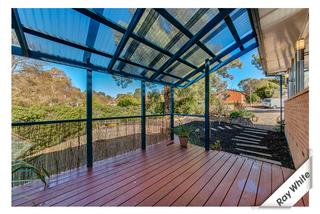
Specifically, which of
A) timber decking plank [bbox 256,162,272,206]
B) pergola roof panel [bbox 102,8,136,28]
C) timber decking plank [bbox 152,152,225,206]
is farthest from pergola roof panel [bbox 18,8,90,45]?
timber decking plank [bbox 256,162,272,206]

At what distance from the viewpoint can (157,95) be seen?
5289mm

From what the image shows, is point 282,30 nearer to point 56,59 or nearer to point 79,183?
point 56,59

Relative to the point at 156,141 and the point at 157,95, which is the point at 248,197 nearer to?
the point at 156,141

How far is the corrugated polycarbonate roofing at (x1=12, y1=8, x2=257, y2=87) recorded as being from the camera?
189 centimetres

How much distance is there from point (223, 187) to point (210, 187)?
192 millimetres

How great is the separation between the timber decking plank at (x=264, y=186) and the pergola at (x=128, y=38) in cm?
141

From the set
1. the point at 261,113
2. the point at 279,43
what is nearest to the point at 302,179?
the point at 279,43

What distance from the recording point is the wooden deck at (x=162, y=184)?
1.81m

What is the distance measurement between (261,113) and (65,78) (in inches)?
343

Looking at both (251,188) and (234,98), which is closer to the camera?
(251,188)

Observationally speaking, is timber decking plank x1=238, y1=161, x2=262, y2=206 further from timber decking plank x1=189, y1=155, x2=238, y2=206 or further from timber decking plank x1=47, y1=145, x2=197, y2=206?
timber decking plank x1=47, y1=145, x2=197, y2=206

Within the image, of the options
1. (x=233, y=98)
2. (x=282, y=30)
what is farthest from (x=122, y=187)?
(x=233, y=98)

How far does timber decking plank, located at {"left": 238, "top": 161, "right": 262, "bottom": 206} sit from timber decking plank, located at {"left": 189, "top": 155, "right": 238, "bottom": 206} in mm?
365

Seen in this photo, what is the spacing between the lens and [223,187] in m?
2.10
